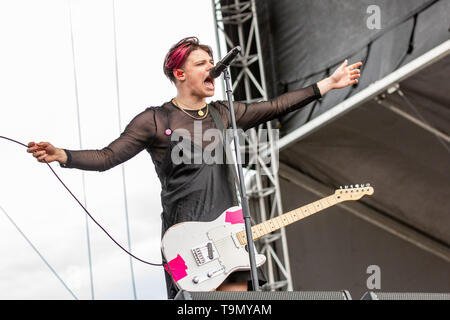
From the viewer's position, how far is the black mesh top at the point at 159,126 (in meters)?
2.93

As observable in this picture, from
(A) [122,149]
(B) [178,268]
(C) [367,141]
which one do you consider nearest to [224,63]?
(A) [122,149]

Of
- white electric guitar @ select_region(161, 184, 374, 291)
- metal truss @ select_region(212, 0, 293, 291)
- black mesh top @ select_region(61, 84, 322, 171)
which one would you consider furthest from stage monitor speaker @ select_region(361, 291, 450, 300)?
metal truss @ select_region(212, 0, 293, 291)

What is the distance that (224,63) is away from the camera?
9.52ft

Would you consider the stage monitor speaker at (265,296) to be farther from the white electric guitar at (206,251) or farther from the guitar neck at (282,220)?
the guitar neck at (282,220)

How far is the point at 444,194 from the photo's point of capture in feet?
21.5

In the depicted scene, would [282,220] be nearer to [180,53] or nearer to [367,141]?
[180,53]

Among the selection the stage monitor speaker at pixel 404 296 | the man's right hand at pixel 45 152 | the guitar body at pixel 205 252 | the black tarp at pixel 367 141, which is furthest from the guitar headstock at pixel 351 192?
the black tarp at pixel 367 141

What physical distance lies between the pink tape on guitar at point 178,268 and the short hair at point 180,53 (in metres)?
0.85

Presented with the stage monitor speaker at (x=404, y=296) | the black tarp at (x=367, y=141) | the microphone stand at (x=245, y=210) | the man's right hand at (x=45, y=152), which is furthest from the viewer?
the black tarp at (x=367, y=141)

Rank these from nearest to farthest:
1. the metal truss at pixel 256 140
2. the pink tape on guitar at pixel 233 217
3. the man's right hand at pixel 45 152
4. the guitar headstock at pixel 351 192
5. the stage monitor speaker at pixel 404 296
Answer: the stage monitor speaker at pixel 404 296 → the man's right hand at pixel 45 152 → the pink tape on guitar at pixel 233 217 → the guitar headstock at pixel 351 192 → the metal truss at pixel 256 140

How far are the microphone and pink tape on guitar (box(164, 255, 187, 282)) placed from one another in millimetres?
802

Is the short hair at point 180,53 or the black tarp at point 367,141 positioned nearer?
the short hair at point 180,53
